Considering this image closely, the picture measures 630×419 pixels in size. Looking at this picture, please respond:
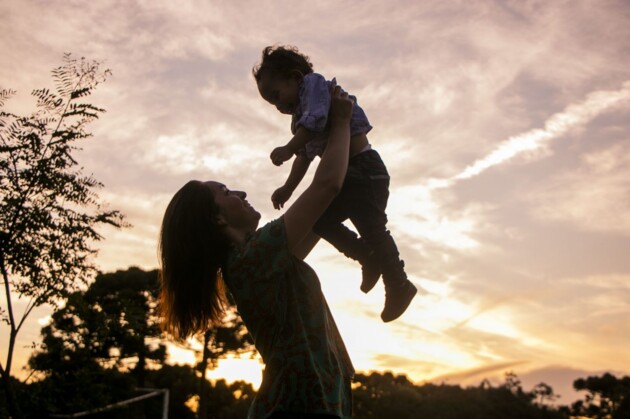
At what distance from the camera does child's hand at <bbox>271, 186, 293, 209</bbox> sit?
10.6 feet

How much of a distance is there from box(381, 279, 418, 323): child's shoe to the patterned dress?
31.2 inches

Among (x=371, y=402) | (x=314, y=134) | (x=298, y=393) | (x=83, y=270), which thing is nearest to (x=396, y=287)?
(x=314, y=134)

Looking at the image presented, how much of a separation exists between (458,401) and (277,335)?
29808mm

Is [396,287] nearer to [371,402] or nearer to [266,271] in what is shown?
[266,271]

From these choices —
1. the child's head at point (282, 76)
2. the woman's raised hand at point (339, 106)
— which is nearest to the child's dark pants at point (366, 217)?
the woman's raised hand at point (339, 106)

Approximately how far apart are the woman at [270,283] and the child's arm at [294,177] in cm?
56

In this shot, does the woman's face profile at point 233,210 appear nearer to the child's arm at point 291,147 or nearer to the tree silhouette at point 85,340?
the child's arm at point 291,147

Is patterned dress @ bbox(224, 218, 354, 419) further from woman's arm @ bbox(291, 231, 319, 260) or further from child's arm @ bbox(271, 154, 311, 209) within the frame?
child's arm @ bbox(271, 154, 311, 209)

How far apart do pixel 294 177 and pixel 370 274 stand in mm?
654

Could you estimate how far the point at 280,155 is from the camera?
9.09ft

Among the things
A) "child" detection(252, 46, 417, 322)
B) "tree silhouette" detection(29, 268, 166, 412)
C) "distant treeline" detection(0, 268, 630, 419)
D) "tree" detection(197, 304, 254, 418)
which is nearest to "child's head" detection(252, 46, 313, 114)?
"child" detection(252, 46, 417, 322)

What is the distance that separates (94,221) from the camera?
9.23m

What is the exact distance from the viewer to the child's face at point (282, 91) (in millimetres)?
3137

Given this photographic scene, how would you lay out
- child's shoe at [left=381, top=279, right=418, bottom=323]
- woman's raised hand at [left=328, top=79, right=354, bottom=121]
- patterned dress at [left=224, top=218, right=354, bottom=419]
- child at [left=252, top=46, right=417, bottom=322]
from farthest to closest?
child's shoe at [left=381, top=279, right=418, bottom=323] < child at [left=252, top=46, right=417, bottom=322] < woman's raised hand at [left=328, top=79, right=354, bottom=121] < patterned dress at [left=224, top=218, right=354, bottom=419]
